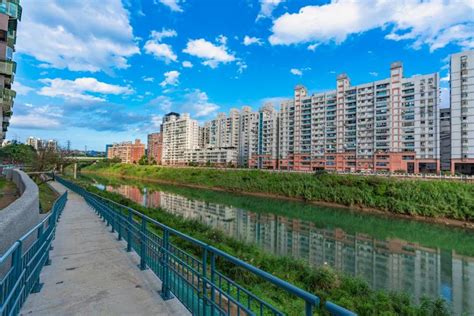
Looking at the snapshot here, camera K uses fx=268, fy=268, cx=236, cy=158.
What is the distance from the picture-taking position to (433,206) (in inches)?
865

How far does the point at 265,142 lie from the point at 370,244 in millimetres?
47293

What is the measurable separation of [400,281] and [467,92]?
1556 inches

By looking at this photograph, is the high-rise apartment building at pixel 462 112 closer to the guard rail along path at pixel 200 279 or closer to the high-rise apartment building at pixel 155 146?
the guard rail along path at pixel 200 279

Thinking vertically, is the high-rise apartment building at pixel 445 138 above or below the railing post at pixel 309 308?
above

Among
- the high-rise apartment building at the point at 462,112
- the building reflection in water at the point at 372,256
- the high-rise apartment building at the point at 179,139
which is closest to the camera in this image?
the building reflection in water at the point at 372,256

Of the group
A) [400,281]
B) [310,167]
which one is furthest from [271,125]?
[400,281]

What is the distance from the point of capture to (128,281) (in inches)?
182

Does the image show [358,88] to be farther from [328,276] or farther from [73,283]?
[73,283]

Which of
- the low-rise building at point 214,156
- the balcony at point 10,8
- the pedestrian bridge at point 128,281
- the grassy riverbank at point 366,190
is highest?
the balcony at point 10,8

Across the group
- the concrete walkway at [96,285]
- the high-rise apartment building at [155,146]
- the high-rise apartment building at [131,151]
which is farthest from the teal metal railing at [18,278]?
the high-rise apartment building at [131,151]

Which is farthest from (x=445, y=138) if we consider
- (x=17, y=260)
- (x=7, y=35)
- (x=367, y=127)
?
(x=7, y=35)

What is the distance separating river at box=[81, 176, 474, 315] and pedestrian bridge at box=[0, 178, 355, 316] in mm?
7575

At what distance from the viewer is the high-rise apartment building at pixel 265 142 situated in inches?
2395

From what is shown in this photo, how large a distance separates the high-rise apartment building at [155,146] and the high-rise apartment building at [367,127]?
5880cm
